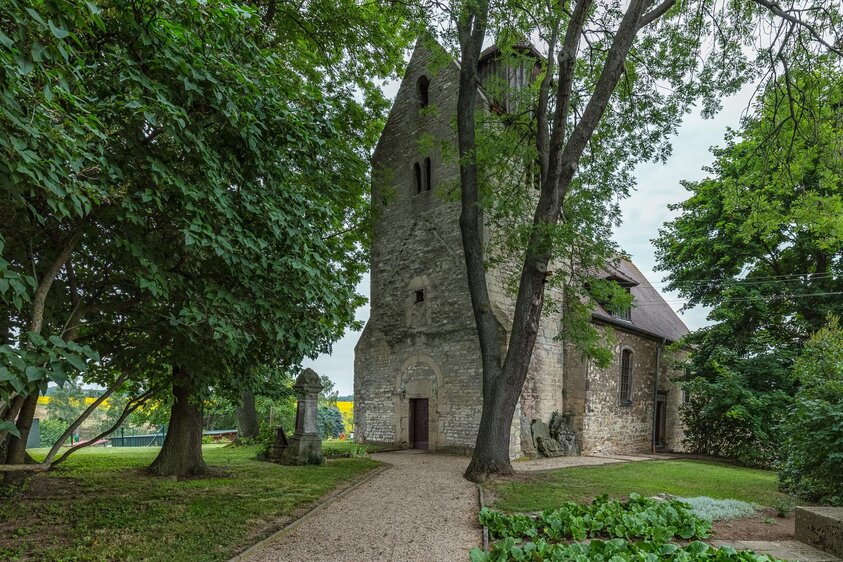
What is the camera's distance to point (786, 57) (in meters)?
10.3

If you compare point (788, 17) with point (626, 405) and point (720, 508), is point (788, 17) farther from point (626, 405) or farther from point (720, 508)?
point (626, 405)

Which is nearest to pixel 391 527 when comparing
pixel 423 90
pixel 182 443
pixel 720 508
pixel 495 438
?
pixel 495 438

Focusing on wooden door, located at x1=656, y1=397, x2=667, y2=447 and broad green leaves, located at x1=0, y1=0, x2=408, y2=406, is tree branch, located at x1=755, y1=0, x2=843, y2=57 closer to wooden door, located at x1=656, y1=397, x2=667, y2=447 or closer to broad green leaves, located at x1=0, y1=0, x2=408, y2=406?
broad green leaves, located at x1=0, y1=0, x2=408, y2=406

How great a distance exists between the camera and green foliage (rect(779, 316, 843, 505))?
7.80m

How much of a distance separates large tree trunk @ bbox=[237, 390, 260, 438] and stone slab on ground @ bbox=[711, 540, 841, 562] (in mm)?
16685

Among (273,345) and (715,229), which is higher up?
(715,229)

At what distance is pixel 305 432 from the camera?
12.9 metres

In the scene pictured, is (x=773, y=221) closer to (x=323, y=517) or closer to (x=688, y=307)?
(x=688, y=307)

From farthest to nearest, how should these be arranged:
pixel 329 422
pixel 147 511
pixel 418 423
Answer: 1. pixel 329 422
2. pixel 418 423
3. pixel 147 511

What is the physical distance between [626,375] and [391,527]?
16283 millimetres

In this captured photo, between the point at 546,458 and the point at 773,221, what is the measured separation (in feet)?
28.8

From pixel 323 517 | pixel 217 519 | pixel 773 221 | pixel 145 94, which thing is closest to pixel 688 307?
pixel 773 221

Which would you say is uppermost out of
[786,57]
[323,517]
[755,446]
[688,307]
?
[786,57]

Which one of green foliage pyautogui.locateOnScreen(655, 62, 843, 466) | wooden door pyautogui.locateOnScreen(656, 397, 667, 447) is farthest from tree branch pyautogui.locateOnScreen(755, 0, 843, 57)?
wooden door pyautogui.locateOnScreen(656, 397, 667, 447)
